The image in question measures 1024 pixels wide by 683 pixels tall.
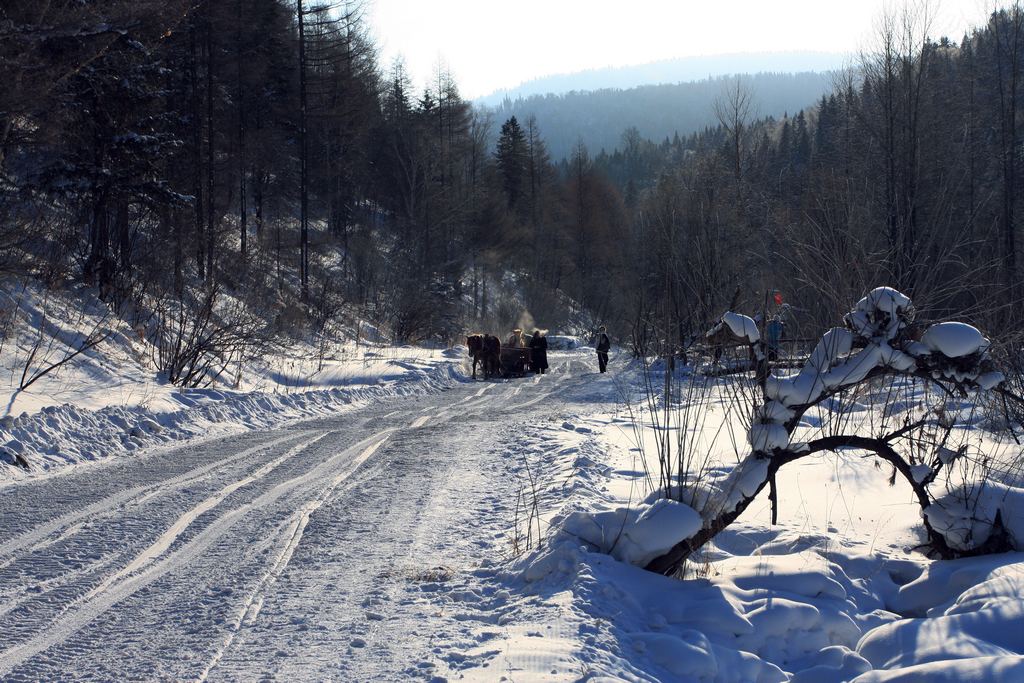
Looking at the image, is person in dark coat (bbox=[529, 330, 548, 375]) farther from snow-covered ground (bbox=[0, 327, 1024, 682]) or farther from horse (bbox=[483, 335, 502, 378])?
snow-covered ground (bbox=[0, 327, 1024, 682])

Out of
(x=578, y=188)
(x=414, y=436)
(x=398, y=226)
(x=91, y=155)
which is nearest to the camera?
(x=414, y=436)

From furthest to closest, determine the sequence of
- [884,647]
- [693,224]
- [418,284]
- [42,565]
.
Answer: [418,284]
[693,224]
[42,565]
[884,647]

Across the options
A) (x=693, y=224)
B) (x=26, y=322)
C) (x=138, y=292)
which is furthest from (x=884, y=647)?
(x=693, y=224)

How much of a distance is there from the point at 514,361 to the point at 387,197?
3094 centimetres

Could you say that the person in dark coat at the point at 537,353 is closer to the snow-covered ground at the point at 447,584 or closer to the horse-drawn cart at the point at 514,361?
the horse-drawn cart at the point at 514,361

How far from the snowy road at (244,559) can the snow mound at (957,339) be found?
3701 mm

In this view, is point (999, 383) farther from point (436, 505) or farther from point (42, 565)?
point (42, 565)

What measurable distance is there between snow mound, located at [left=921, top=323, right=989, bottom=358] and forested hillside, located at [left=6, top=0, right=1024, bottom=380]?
446 millimetres

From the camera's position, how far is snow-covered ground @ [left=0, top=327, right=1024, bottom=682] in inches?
174

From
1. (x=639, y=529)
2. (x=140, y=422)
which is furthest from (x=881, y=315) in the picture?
(x=140, y=422)

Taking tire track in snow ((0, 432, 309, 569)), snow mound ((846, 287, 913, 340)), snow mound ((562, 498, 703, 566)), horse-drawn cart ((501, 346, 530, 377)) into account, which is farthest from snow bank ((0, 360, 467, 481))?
horse-drawn cart ((501, 346, 530, 377))

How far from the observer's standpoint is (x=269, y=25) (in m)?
38.9

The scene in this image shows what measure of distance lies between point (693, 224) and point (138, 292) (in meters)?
18.1

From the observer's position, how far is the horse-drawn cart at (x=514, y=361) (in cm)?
2702
